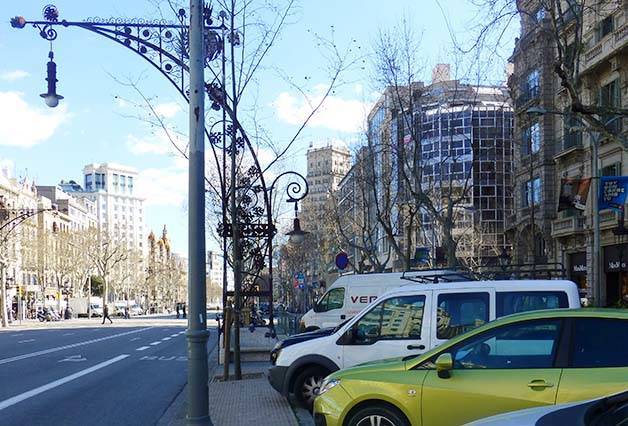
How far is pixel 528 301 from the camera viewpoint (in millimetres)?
8664

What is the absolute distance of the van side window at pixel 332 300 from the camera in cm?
2067

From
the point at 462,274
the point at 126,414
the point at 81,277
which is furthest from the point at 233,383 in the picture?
the point at 81,277

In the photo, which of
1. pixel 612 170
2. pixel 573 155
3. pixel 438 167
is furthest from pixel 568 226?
pixel 438 167

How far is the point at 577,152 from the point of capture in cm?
3331

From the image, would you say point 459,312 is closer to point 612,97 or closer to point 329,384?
point 329,384

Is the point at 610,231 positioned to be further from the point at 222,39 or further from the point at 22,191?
the point at 22,191

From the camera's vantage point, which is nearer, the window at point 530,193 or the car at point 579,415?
the car at point 579,415

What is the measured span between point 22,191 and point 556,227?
72.7m

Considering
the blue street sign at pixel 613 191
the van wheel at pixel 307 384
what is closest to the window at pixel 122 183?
the blue street sign at pixel 613 191

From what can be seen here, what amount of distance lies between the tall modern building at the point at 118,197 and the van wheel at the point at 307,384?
17205cm

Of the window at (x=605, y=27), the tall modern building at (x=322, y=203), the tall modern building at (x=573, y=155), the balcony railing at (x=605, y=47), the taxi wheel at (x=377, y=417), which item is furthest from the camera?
the tall modern building at (x=322, y=203)

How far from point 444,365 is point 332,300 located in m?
15.1

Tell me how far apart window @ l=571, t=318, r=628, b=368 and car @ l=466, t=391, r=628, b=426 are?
6.92 ft

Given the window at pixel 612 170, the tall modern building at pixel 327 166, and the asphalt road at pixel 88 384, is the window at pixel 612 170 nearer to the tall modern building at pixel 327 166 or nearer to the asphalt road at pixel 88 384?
the tall modern building at pixel 327 166
